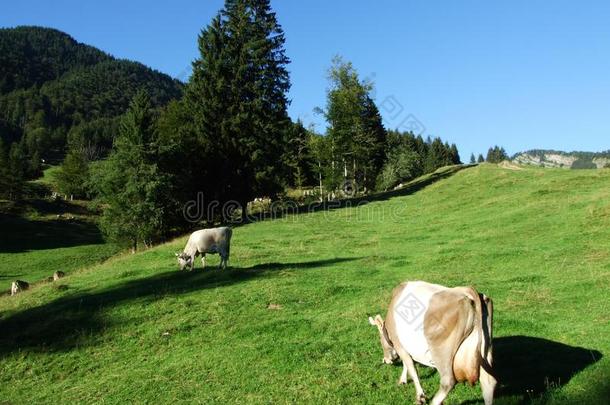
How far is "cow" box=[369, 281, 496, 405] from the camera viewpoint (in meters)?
7.29

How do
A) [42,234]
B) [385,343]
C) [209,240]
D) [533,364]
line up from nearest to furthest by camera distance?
[533,364] < [385,343] < [209,240] < [42,234]

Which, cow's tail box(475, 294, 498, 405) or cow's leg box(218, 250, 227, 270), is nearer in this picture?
cow's tail box(475, 294, 498, 405)

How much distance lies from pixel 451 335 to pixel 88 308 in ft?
47.7

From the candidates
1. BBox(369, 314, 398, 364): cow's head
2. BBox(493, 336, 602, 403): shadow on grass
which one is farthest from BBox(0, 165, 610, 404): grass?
BBox(369, 314, 398, 364): cow's head

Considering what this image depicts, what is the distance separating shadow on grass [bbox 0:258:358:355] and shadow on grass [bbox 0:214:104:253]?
134ft

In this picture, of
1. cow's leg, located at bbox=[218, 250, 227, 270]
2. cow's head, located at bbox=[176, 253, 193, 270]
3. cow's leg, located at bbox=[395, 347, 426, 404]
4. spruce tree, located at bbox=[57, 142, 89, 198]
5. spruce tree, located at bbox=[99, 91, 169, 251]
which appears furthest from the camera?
spruce tree, located at bbox=[57, 142, 89, 198]

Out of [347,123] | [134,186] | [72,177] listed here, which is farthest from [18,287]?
[72,177]

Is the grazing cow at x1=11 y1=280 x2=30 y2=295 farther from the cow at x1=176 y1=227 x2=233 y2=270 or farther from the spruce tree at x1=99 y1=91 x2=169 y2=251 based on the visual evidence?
the spruce tree at x1=99 y1=91 x2=169 y2=251

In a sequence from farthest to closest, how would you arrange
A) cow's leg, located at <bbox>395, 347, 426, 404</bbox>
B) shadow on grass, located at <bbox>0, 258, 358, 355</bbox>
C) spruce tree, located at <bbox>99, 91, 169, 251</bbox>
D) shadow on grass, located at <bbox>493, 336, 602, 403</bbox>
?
1. spruce tree, located at <bbox>99, 91, 169, 251</bbox>
2. shadow on grass, located at <bbox>0, 258, 358, 355</bbox>
3. shadow on grass, located at <bbox>493, 336, 602, 403</bbox>
4. cow's leg, located at <bbox>395, 347, 426, 404</bbox>

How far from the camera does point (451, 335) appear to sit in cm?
748

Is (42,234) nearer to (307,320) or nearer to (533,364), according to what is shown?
(307,320)

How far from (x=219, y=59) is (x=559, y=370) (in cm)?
4419

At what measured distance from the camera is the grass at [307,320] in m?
9.84

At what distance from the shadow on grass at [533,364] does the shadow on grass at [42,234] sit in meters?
56.0
